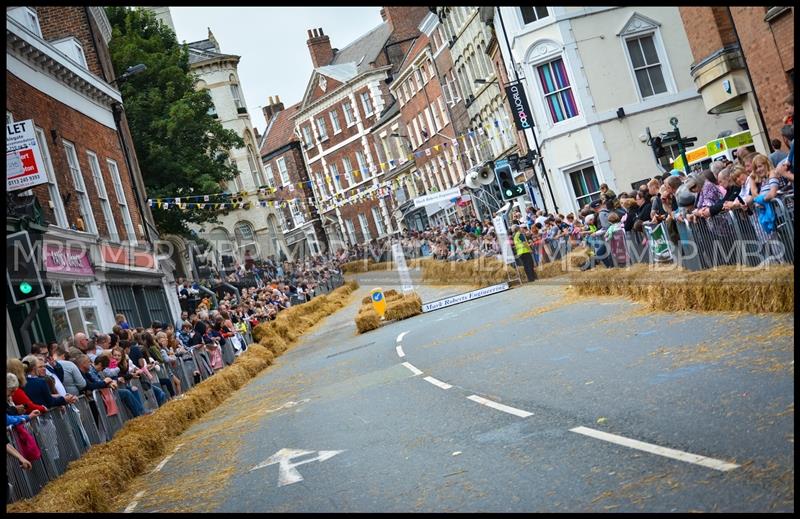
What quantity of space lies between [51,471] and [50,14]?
2743 cm

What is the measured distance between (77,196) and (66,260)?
3900mm

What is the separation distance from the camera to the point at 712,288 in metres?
14.6

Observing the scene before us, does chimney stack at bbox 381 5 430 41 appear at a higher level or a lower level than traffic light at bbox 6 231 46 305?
higher

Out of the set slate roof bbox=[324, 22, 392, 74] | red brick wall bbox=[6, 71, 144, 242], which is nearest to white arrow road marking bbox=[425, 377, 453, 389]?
red brick wall bbox=[6, 71, 144, 242]

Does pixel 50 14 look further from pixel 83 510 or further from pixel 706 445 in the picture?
pixel 706 445

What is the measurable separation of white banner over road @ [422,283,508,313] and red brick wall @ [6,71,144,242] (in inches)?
371

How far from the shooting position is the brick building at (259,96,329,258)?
10500 centimetres

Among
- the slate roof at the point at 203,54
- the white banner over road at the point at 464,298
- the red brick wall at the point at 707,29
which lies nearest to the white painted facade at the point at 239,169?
the slate roof at the point at 203,54

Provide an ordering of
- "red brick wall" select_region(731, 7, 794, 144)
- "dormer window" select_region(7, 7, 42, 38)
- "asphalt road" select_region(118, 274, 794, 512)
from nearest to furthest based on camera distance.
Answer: "asphalt road" select_region(118, 274, 794, 512), "red brick wall" select_region(731, 7, 794, 144), "dormer window" select_region(7, 7, 42, 38)

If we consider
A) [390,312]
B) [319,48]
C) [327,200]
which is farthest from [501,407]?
[319,48]

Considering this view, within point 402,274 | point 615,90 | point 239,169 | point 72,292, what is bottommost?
point 402,274

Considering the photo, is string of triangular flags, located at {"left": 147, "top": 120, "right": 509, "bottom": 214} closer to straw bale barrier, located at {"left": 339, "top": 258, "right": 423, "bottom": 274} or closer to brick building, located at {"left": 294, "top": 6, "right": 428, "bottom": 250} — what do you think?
straw bale barrier, located at {"left": 339, "top": 258, "right": 423, "bottom": 274}

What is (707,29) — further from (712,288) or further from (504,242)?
(712,288)

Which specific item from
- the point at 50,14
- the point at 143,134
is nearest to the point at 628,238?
the point at 50,14
